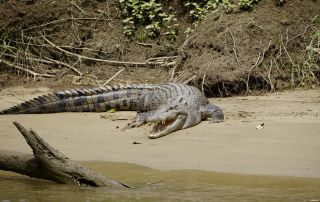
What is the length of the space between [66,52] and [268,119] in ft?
18.7

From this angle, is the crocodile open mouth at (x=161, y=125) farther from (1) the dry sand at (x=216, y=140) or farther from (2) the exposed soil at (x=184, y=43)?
(2) the exposed soil at (x=184, y=43)

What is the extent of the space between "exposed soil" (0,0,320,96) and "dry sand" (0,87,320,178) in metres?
0.97

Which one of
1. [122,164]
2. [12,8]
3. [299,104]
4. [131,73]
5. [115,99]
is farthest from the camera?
[12,8]

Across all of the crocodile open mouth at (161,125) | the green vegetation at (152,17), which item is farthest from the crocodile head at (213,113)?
the green vegetation at (152,17)

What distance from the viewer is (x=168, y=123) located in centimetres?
743

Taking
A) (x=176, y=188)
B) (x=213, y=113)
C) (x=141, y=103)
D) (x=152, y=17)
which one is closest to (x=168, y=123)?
(x=213, y=113)

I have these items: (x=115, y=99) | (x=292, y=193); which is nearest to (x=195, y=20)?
(x=115, y=99)

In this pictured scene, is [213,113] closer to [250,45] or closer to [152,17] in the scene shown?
[250,45]

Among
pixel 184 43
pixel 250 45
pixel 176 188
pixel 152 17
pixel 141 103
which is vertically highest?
pixel 152 17

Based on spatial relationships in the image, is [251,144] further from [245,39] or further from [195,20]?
[195,20]

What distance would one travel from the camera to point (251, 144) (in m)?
6.37

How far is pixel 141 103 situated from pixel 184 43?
2169 millimetres

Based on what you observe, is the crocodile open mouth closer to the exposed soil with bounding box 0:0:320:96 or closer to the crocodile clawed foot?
the crocodile clawed foot

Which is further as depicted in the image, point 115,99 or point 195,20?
point 195,20
